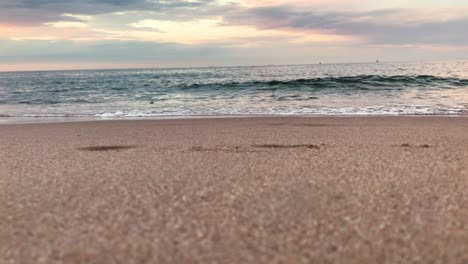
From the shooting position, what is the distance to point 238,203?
3.84 meters

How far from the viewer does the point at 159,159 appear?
596 centimetres

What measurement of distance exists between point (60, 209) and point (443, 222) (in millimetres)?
3171

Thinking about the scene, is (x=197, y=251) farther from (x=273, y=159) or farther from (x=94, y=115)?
(x=94, y=115)

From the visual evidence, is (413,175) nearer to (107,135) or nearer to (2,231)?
(2,231)

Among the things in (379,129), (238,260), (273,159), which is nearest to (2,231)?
(238,260)

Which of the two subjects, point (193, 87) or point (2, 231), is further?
point (193, 87)

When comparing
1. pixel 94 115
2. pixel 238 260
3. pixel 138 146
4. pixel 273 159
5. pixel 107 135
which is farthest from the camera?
pixel 94 115

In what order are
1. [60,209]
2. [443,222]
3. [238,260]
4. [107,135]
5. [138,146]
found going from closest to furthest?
[238,260] < [443,222] < [60,209] < [138,146] < [107,135]

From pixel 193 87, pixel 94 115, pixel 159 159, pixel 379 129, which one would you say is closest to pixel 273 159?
pixel 159 159

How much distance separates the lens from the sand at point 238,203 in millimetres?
2898

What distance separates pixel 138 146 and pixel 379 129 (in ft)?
16.9

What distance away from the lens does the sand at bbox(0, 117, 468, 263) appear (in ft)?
9.51

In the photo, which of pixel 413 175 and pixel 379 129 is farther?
pixel 379 129

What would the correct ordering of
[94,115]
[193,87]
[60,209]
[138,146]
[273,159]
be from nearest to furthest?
1. [60,209]
2. [273,159]
3. [138,146]
4. [94,115]
5. [193,87]
